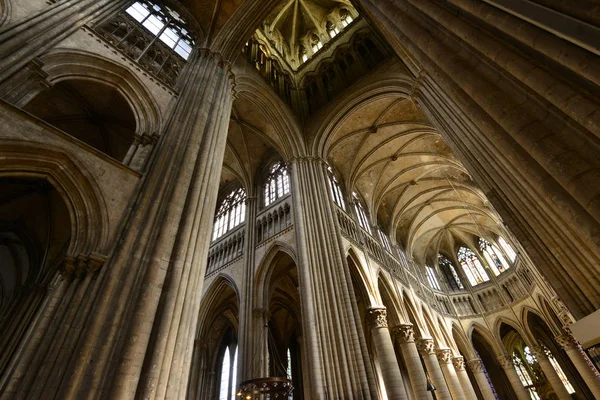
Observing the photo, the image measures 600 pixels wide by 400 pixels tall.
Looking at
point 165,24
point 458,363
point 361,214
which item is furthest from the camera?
point 361,214

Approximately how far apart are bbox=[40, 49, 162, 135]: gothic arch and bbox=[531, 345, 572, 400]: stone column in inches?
886

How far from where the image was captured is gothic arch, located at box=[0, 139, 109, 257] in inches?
163

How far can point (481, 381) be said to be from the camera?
16781mm

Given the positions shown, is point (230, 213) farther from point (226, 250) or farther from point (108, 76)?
point (108, 76)

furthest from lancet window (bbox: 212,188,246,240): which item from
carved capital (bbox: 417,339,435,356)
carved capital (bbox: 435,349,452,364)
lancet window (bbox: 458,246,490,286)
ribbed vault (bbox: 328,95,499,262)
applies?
lancet window (bbox: 458,246,490,286)

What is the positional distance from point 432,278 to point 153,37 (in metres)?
22.2

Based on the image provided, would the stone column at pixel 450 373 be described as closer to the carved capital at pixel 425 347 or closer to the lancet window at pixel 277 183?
the carved capital at pixel 425 347

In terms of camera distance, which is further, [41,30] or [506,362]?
[506,362]

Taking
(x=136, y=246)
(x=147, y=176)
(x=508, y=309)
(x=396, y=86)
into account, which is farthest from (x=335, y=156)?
(x=508, y=309)

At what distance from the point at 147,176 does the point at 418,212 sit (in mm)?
18796

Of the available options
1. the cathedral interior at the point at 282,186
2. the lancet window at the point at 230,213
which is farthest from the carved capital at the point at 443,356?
the lancet window at the point at 230,213

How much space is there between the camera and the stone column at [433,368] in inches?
475

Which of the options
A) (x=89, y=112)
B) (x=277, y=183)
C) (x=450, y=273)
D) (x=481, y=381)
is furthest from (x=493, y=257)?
(x=89, y=112)

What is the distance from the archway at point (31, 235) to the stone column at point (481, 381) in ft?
69.0
